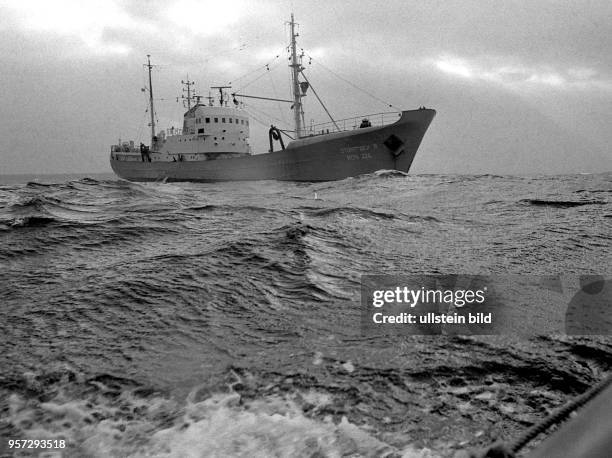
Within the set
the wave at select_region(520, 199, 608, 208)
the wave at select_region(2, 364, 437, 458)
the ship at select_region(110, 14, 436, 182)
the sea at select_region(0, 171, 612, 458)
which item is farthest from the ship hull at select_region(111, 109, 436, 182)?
the wave at select_region(2, 364, 437, 458)

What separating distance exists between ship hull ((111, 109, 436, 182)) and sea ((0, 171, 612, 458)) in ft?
73.4

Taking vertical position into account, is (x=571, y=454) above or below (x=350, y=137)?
below

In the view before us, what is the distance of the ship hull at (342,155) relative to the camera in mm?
27766

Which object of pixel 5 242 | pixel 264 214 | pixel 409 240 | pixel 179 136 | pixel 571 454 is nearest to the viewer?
pixel 571 454

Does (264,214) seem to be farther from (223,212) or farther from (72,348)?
(72,348)

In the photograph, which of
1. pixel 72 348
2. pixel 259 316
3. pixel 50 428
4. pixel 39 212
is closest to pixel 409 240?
pixel 259 316

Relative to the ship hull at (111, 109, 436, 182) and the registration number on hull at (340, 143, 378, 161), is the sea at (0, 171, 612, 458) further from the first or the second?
the registration number on hull at (340, 143, 378, 161)

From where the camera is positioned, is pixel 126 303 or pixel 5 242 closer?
→ pixel 126 303

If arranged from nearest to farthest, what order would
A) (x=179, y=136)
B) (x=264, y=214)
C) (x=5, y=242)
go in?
(x=5, y=242) → (x=264, y=214) → (x=179, y=136)

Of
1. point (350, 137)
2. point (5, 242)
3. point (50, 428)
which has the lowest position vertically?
point (50, 428)

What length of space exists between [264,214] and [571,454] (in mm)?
10028

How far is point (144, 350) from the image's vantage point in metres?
3.06

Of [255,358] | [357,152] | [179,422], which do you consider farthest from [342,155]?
[179,422]

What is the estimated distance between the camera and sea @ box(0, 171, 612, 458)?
2139 millimetres
